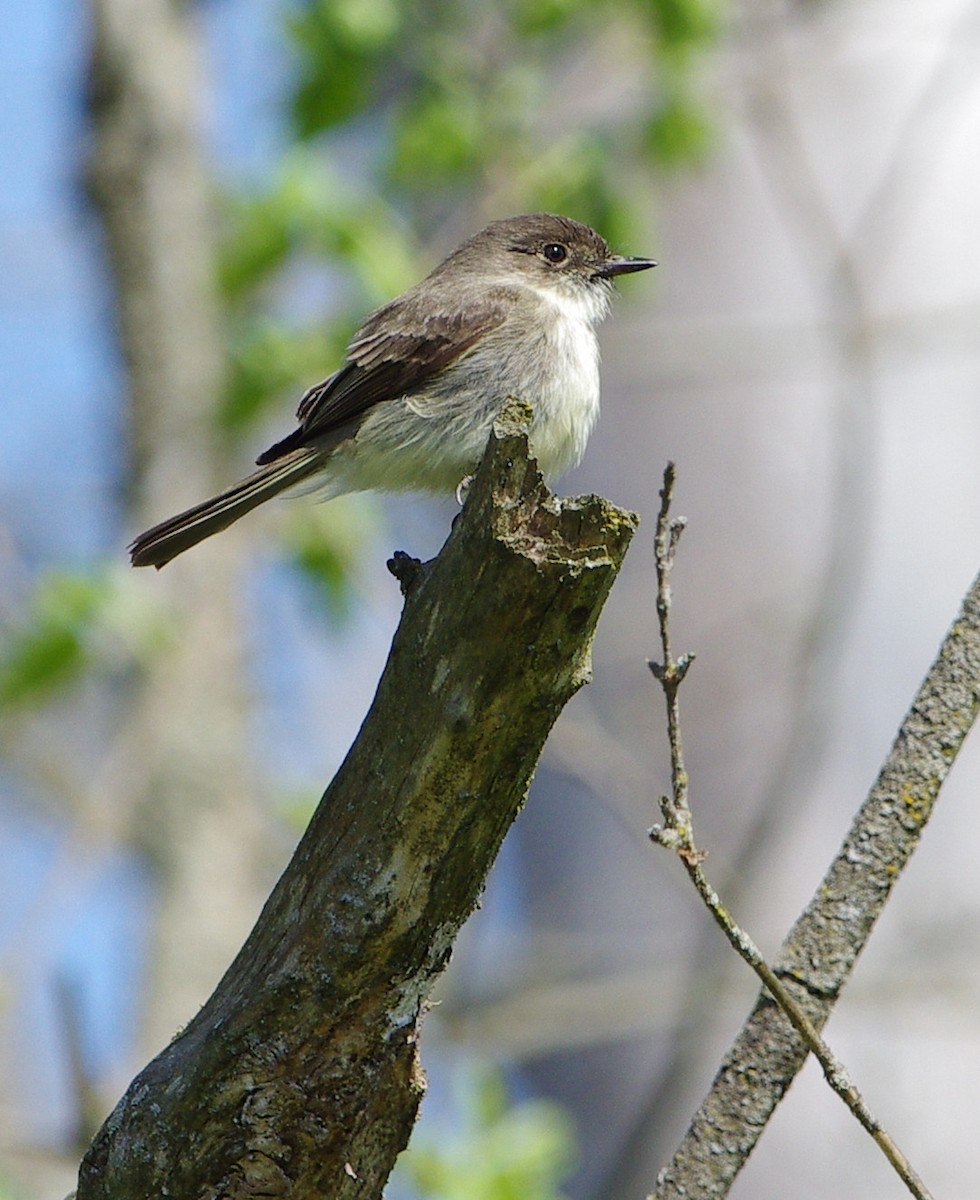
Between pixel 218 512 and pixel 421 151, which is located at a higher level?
pixel 421 151

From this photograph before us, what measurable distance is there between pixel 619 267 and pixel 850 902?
253cm

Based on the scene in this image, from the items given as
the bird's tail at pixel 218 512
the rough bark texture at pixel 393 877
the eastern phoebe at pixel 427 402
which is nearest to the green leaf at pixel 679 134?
the eastern phoebe at pixel 427 402

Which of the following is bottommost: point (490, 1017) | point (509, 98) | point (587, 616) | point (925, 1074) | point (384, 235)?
point (587, 616)

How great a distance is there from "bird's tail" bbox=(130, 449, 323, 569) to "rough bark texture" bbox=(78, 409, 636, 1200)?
5.05ft

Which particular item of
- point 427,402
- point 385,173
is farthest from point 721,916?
point 385,173

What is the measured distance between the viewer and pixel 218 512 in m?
3.95

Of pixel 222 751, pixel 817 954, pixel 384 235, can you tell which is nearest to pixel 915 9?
pixel 384 235

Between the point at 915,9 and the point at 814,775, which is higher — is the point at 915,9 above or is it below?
above

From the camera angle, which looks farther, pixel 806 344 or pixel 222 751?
pixel 222 751

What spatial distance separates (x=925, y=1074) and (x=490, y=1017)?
1.76 m

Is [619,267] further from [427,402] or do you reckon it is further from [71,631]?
[71,631]

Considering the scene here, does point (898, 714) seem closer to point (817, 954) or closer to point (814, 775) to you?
point (814, 775)

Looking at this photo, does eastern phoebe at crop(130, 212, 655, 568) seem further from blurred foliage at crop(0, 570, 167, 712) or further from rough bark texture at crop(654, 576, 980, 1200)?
blurred foliage at crop(0, 570, 167, 712)

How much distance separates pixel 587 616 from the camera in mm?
2330
